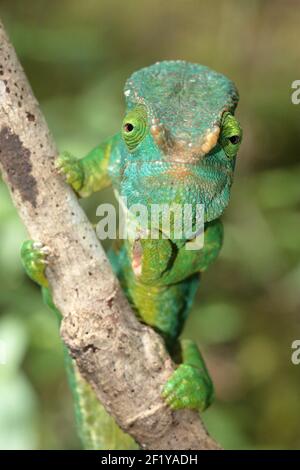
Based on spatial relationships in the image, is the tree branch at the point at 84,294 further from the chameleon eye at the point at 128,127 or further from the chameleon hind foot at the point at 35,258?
the chameleon eye at the point at 128,127

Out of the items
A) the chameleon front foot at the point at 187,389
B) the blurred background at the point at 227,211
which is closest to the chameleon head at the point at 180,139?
the chameleon front foot at the point at 187,389

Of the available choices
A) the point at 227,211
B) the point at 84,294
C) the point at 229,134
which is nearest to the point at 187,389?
the point at 84,294

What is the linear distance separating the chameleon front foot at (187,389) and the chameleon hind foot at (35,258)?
33 centimetres

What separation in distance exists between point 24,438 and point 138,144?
0.94 m

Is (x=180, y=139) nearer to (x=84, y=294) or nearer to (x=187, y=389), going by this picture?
(x=84, y=294)

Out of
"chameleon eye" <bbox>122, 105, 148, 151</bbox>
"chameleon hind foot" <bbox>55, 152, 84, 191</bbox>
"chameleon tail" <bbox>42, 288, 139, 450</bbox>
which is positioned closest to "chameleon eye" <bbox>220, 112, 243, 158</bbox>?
"chameleon eye" <bbox>122, 105, 148, 151</bbox>

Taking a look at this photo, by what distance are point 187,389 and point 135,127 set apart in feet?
1.72

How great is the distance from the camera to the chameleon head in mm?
1337

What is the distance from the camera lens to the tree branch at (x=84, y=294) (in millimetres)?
1362

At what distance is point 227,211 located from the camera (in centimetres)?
306

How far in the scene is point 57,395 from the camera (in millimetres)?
2766
